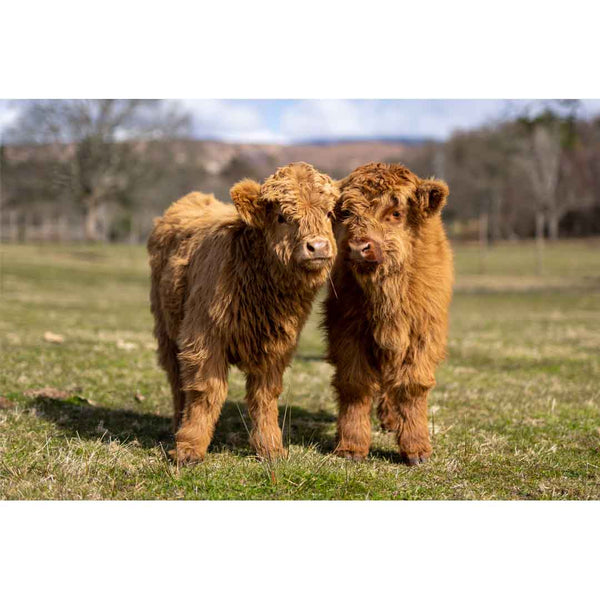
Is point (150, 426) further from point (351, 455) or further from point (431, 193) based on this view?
point (431, 193)

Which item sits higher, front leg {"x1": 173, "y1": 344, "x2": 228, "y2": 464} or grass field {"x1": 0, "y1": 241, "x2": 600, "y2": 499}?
front leg {"x1": 173, "y1": 344, "x2": 228, "y2": 464}

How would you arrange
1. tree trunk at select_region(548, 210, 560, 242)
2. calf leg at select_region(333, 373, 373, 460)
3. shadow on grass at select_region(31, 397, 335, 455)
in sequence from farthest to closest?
tree trunk at select_region(548, 210, 560, 242) → shadow on grass at select_region(31, 397, 335, 455) → calf leg at select_region(333, 373, 373, 460)

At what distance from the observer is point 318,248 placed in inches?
180

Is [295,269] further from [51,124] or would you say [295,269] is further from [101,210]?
[101,210]

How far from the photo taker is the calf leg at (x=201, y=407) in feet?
16.5

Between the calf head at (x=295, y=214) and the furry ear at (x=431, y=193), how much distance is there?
766 millimetres

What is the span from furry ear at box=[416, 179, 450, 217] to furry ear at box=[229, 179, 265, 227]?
1.34 meters

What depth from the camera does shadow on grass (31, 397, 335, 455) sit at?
576 cm

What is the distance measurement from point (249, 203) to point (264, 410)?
1615 millimetres

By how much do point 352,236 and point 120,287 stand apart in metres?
22.8

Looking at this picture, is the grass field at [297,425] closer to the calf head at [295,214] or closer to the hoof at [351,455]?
the hoof at [351,455]

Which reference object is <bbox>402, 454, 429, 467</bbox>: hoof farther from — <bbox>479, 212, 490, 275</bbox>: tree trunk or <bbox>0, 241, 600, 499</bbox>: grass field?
<bbox>479, 212, 490, 275</bbox>: tree trunk

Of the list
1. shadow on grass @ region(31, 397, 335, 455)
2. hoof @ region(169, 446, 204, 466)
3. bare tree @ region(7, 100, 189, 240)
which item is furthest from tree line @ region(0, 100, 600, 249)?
hoof @ region(169, 446, 204, 466)

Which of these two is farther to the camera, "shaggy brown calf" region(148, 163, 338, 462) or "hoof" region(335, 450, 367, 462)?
"hoof" region(335, 450, 367, 462)
